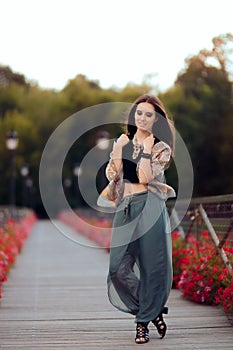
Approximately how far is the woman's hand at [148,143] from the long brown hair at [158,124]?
69 mm

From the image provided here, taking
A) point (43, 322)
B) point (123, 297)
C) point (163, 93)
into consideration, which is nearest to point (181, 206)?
point (43, 322)

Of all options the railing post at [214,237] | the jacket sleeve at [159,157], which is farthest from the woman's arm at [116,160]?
the railing post at [214,237]

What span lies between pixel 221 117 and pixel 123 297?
5788 cm

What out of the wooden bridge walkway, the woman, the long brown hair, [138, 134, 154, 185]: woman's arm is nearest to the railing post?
the wooden bridge walkway

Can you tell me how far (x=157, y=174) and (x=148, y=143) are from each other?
Result: 26cm

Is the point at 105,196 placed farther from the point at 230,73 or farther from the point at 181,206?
the point at 230,73

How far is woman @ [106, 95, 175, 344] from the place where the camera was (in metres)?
6.69

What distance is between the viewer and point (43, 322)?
26.2 ft

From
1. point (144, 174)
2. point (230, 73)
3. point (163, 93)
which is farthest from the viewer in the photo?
point (163, 93)

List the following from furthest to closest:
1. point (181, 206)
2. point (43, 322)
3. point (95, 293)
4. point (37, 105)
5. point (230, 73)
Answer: point (37, 105) → point (230, 73) → point (181, 206) → point (95, 293) → point (43, 322)

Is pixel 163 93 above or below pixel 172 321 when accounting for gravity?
above

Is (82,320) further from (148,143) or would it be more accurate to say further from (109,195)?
(148,143)

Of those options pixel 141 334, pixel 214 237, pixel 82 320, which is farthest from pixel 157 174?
pixel 214 237

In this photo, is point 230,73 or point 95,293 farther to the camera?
point 230,73
